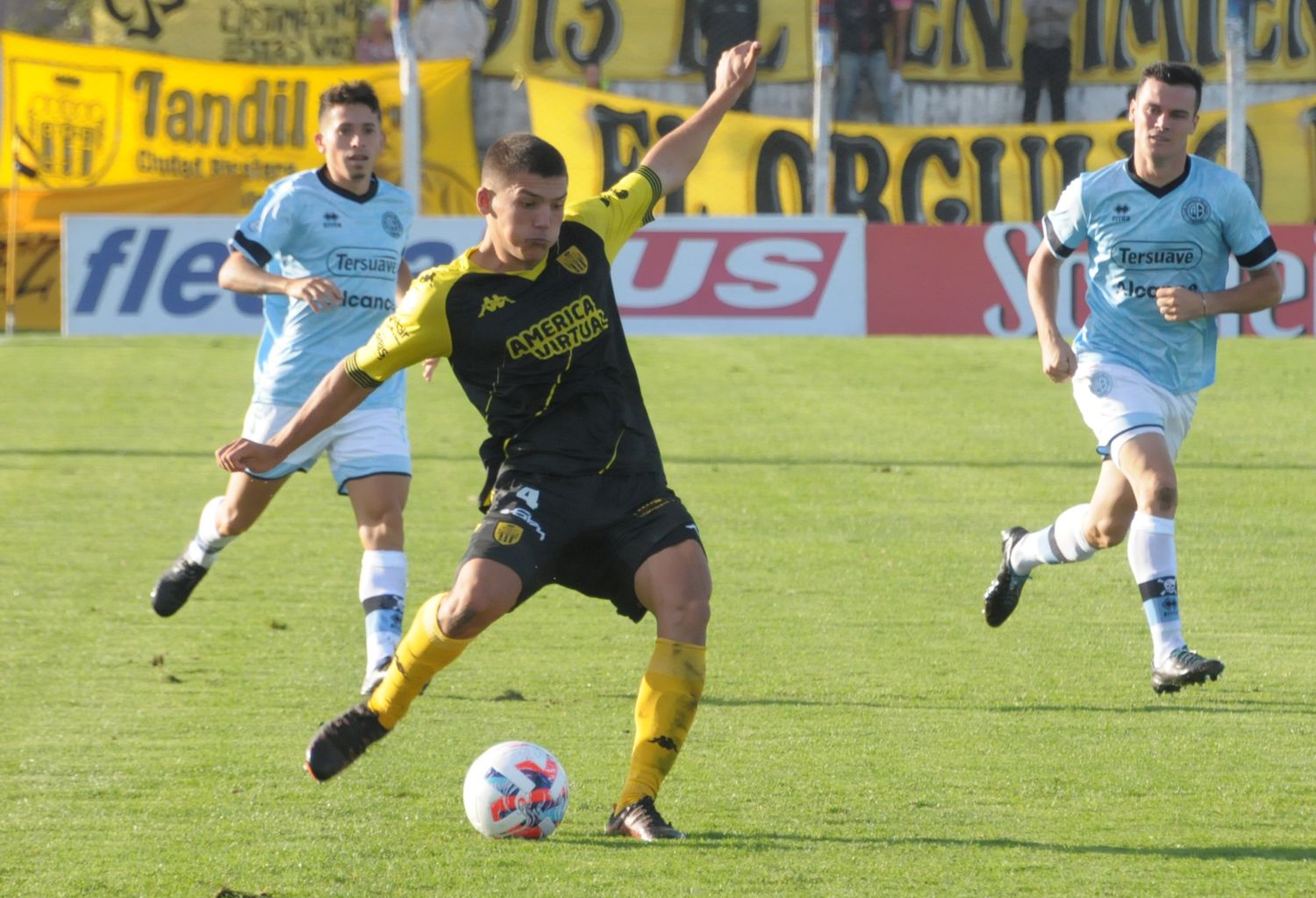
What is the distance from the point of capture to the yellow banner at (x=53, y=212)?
21622mm

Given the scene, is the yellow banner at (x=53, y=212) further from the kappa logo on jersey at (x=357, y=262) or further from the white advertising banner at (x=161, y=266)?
the kappa logo on jersey at (x=357, y=262)

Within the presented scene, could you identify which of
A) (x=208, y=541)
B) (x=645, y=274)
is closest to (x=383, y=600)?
(x=208, y=541)

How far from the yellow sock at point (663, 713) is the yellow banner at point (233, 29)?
69.5 feet

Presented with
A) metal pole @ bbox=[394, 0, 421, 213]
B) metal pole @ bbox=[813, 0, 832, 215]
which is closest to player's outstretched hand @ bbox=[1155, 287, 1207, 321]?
metal pole @ bbox=[813, 0, 832, 215]

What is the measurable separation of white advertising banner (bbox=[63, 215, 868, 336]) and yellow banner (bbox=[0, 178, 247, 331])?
3483 millimetres

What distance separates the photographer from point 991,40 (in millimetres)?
25016

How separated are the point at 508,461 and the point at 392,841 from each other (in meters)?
1.06

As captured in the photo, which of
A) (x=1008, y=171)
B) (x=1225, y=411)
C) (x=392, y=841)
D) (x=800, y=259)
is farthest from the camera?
(x=1008, y=171)

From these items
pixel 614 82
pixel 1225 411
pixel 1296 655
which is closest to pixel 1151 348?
pixel 1296 655

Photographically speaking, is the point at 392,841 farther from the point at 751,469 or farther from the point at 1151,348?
the point at 751,469

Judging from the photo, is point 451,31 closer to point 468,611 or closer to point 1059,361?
point 1059,361

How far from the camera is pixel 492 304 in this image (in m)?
5.14

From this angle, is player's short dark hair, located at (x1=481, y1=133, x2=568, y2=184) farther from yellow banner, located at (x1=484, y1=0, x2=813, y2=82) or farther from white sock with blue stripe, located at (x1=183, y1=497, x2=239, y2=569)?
yellow banner, located at (x1=484, y1=0, x2=813, y2=82)

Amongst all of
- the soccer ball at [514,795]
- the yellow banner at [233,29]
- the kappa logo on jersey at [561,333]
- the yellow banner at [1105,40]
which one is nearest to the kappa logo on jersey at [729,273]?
the yellow banner at [1105,40]
